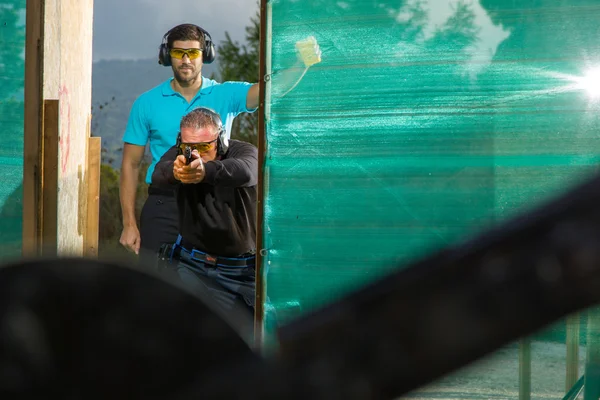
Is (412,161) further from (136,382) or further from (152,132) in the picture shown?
(136,382)

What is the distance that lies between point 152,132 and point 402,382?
458 centimetres

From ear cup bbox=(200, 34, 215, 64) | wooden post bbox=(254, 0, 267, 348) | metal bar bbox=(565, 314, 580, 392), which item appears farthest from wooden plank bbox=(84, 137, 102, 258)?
metal bar bbox=(565, 314, 580, 392)

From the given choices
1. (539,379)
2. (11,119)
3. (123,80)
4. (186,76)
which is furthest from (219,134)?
(123,80)

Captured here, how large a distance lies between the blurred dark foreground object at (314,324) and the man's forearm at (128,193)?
14.9 feet

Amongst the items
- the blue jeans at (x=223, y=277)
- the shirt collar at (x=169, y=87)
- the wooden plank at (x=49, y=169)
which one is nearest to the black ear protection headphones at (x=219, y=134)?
the shirt collar at (x=169, y=87)

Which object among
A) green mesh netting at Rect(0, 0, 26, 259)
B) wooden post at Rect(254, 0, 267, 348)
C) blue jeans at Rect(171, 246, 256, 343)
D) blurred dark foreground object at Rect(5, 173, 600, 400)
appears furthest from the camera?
blue jeans at Rect(171, 246, 256, 343)

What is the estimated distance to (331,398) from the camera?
17 cm

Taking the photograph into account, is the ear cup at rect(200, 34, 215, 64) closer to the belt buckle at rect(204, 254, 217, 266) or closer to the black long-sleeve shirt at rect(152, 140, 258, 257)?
the black long-sleeve shirt at rect(152, 140, 258, 257)

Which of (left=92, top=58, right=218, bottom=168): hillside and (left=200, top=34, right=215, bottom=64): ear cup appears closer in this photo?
(left=200, top=34, right=215, bottom=64): ear cup

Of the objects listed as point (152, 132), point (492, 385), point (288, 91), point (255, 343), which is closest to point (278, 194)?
point (288, 91)

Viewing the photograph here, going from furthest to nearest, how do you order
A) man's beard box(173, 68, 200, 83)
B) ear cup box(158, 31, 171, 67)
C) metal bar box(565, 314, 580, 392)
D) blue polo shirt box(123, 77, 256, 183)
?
1. ear cup box(158, 31, 171, 67)
2. man's beard box(173, 68, 200, 83)
3. blue polo shirt box(123, 77, 256, 183)
4. metal bar box(565, 314, 580, 392)

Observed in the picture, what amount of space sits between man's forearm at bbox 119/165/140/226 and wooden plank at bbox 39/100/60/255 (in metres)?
0.99

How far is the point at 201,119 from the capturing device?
4.27 meters

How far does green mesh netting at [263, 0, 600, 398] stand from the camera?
290 centimetres
